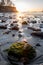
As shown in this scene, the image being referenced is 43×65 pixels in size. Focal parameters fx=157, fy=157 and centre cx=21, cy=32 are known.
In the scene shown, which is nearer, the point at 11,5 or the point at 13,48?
the point at 13,48

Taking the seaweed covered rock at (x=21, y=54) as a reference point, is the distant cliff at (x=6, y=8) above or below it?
above

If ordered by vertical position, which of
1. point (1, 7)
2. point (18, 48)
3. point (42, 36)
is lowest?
point (18, 48)

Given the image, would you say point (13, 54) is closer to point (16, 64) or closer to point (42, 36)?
point (16, 64)

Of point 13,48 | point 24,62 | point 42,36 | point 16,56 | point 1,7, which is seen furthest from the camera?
point 1,7

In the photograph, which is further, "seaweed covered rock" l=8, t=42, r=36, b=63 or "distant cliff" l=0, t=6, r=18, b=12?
"distant cliff" l=0, t=6, r=18, b=12

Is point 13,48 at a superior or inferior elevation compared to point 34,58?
superior

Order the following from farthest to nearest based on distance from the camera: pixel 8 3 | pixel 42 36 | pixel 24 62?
pixel 8 3 < pixel 42 36 < pixel 24 62

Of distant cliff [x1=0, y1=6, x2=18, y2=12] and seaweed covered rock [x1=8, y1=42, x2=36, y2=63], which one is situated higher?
distant cliff [x1=0, y1=6, x2=18, y2=12]

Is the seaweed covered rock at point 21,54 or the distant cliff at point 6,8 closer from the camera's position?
the seaweed covered rock at point 21,54

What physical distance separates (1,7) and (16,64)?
78198 millimetres

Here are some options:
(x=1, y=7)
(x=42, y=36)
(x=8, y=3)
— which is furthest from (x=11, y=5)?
A: (x=42, y=36)

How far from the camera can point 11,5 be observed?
94.6 meters

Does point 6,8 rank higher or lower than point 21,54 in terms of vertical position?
higher

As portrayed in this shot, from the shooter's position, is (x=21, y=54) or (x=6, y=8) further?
(x=6, y=8)
